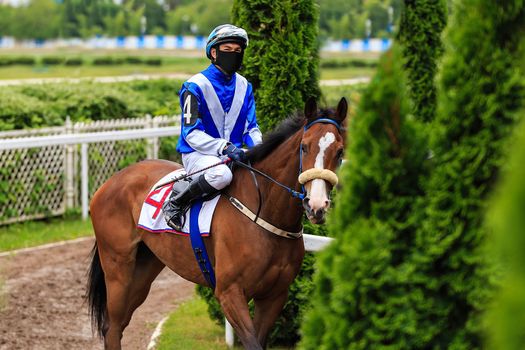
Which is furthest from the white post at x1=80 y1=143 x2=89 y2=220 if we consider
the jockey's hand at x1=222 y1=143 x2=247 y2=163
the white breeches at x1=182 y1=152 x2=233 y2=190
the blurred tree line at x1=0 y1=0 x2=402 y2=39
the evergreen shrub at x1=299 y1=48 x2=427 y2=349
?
the blurred tree line at x1=0 y1=0 x2=402 y2=39

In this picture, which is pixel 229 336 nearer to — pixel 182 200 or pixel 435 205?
pixel 182 200

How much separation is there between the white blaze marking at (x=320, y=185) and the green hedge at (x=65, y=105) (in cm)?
793

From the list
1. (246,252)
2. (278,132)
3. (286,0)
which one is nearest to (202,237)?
(246,252)

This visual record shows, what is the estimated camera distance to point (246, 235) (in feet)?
18.4

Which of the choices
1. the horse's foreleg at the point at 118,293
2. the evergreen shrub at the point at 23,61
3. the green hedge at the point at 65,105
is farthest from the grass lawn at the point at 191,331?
the evergreen shrub at the point at 23,61

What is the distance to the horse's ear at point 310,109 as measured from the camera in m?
5.36

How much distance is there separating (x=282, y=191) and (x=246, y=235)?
345mm

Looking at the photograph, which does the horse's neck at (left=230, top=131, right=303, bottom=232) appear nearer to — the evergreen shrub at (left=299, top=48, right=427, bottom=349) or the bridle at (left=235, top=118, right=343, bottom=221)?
the bridle at (left=235, top=118, right=343, bottom=221)

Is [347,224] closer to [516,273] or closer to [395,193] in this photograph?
[395,193]

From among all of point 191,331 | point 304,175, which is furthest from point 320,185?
point 191,331

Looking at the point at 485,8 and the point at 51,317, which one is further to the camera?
the point at 51,317

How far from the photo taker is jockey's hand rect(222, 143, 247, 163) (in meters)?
5.80

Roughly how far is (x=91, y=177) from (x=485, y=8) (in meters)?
10.5

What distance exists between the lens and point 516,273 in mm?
2197
